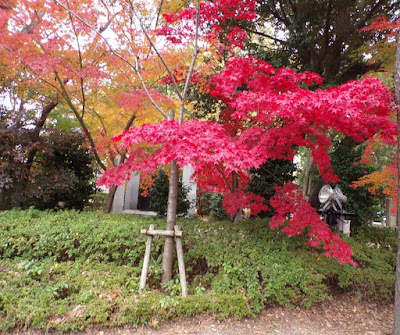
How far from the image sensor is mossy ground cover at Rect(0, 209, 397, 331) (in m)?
3.41

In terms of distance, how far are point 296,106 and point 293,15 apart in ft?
16.2

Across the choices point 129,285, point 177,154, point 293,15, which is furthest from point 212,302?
point 293,15

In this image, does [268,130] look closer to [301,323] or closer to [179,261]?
[179,261]

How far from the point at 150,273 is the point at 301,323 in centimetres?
233

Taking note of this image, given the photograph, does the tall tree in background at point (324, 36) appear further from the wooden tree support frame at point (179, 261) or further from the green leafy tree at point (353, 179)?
the wooden tree support frame at point (179, 261)

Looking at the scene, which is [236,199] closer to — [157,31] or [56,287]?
[56,287]

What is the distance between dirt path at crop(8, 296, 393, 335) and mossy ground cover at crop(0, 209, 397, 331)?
0.35 feet

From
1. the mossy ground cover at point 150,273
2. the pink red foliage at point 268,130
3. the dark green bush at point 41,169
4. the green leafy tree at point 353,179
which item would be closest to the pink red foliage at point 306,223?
the pink red foliage at point 268,130

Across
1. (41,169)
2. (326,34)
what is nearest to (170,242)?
(41,169)

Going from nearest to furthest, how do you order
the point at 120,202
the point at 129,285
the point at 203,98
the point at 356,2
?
the point at 129,285, the point at 356,2, the point at 203,98, the point at 120,202

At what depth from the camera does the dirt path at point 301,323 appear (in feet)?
11.1

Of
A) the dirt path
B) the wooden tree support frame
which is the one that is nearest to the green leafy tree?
the dirt path

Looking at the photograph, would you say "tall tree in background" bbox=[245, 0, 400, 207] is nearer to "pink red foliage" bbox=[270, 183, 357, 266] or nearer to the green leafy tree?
the green leafy tree

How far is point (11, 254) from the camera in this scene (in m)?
4.54
